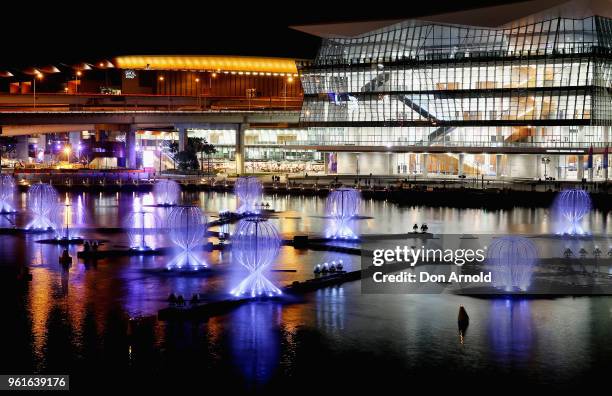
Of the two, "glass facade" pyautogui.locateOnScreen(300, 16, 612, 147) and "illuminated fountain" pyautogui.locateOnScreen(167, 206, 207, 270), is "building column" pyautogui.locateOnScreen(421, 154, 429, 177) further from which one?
"illuminated fountain" pyautogui.locateOnScreen(167, 206, 207, 270)

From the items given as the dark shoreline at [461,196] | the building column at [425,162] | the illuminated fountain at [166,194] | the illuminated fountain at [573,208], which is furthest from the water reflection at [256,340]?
the building column at [425,162]

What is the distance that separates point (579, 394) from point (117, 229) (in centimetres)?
4671

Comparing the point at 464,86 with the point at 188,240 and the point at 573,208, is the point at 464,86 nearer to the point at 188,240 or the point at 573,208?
the point at 573,208

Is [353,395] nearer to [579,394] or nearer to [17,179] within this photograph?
[579,394]

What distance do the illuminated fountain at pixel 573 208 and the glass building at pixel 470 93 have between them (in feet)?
82.5

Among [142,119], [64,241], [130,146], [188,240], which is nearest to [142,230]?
[64,241]

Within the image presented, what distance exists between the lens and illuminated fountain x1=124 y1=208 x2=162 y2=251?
61.4 m

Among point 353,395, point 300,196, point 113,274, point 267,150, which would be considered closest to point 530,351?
point 353,395

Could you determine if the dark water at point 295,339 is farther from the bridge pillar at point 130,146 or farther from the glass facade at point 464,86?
the bridge pillar at point 130,146

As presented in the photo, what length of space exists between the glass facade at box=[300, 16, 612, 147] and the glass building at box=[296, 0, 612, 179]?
0.45 ft

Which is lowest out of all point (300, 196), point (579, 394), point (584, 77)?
point (579, 394)

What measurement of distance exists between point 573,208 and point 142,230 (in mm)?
32717

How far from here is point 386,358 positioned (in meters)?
35.4

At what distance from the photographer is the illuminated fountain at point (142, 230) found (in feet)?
201
